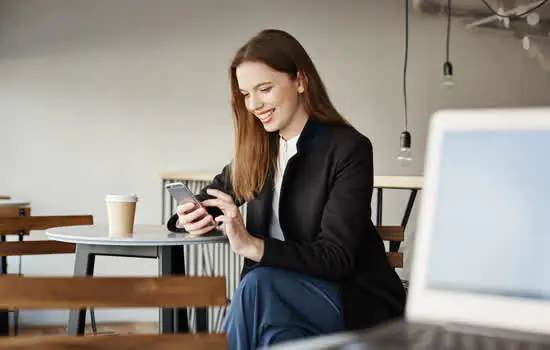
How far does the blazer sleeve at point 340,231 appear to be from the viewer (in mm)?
1788

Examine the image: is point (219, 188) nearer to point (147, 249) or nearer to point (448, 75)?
point (147, 249)

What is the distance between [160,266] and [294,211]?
1.43 ft

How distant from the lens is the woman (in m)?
1.72

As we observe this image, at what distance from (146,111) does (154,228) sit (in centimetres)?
295

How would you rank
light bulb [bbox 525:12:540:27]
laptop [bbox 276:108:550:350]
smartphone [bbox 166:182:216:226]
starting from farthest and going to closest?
1. light bulb [bbox 525:12:540:27]
2. smartphone [bbox 166:182:216:226]
3. laptop [bbox 276:108:550:350]

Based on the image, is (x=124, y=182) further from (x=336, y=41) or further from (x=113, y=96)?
(x=336, y=41)

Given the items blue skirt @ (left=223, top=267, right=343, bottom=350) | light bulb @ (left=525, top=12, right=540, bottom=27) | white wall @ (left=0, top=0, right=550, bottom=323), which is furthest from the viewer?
light bulb @ (left=525, top=12, right=540, bottom=27)

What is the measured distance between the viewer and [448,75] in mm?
5328

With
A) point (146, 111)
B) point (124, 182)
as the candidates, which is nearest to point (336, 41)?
point (146, 111)

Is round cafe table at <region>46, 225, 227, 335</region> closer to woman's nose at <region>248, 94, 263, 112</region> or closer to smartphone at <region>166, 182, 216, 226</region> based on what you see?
smartphone at <region>166, 182, 216, 226</region>

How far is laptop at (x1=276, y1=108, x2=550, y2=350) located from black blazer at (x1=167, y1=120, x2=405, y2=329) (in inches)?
40.0

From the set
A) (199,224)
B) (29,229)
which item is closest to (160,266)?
(199,224)

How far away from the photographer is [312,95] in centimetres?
219

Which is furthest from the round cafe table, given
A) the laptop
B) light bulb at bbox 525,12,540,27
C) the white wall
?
light bulb at bbox 525,12,540,27
